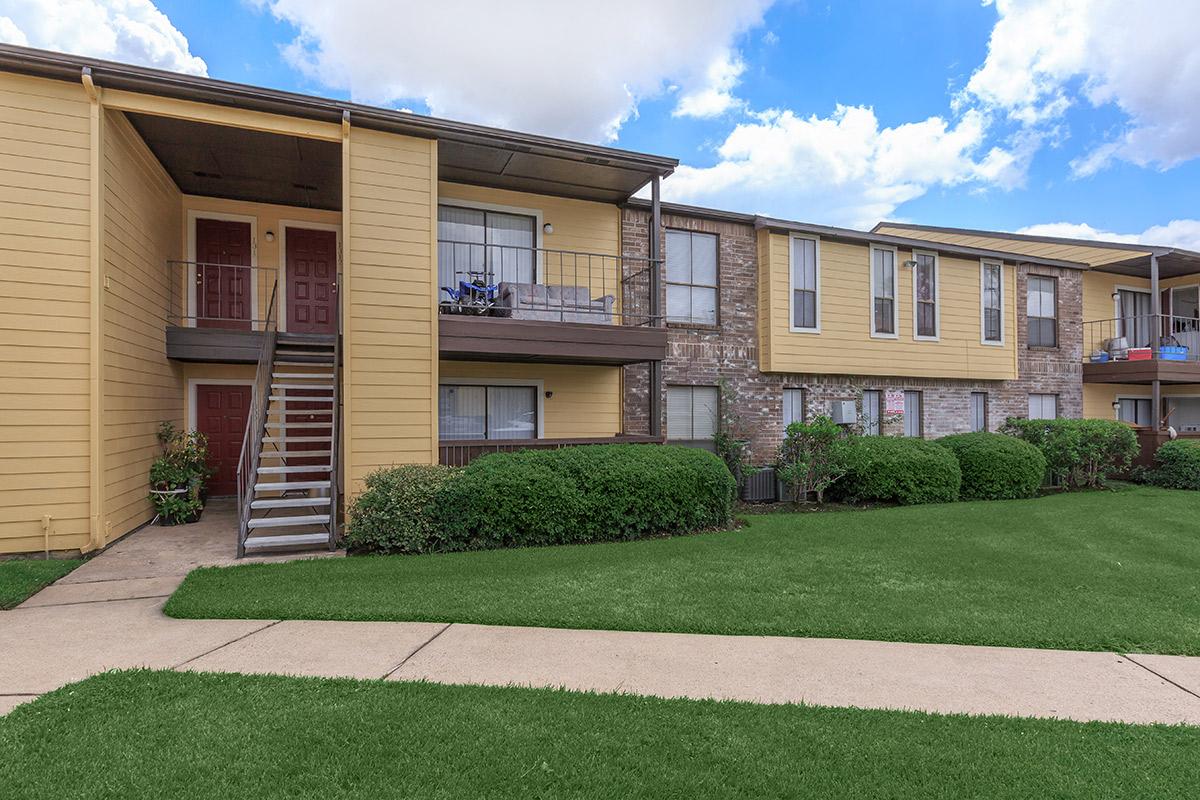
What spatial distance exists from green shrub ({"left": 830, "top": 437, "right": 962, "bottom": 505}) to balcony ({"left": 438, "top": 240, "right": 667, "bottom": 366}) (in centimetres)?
465

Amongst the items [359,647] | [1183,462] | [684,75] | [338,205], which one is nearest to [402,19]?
[338,205]

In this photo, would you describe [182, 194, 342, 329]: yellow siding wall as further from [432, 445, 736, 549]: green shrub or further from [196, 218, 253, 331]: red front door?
[432, 445, 736, 549]: green shrub

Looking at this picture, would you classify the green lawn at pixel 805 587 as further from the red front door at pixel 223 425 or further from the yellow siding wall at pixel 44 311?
the red front door at pixel 223 425

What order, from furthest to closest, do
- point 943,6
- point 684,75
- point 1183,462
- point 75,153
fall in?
point 684,75, point 1183,462, point 943,6, point 75,153

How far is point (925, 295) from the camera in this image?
15.0 m

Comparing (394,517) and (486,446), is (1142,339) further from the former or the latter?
(394,517)

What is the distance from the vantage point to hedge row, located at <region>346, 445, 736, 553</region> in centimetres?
777

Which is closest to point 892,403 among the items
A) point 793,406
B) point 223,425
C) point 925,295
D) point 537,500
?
point 793,406

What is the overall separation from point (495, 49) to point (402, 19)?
3409 mm

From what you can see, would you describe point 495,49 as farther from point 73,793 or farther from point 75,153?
point 73,793

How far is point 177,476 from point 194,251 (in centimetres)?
400

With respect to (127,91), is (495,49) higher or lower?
higher

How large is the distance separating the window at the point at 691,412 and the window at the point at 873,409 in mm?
4052

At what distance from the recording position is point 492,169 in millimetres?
10625
